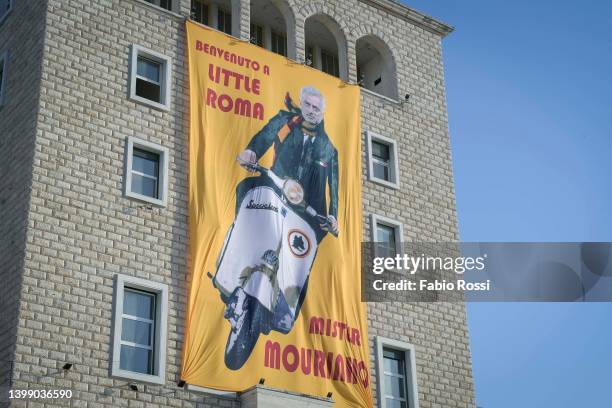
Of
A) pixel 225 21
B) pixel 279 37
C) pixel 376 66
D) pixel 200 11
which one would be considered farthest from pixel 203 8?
pixel 376 66

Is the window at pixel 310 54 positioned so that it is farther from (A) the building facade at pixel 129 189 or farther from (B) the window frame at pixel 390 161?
(B) the window frame at pixel 390 161

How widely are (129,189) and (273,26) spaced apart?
899 cm

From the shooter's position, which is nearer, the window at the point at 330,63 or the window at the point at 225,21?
the window at the point at 225,21

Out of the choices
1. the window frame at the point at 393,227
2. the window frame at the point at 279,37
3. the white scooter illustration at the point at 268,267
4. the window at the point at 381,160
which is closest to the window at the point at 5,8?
the window frame at the point at 279,37

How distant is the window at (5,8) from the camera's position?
2747 cm

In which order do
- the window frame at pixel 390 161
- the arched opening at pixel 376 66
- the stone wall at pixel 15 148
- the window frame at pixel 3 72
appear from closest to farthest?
the stone wall at pixel 15 148 → the window frame at pixel 3 72 → the window frame at pixel 390 161 → the arched opening at pixel 376 66

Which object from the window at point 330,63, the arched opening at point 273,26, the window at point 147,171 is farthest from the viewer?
the window at point 330,63

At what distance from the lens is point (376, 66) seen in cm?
3194

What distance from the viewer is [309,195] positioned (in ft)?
86.4

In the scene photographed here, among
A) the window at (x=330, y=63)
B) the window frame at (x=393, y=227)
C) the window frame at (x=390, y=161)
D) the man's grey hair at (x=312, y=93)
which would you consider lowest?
the window frame at (x=393, y=227)

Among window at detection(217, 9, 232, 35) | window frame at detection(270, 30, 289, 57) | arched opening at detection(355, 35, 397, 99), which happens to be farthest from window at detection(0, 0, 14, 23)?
arched opening at detection(355, 35, 397, 99)

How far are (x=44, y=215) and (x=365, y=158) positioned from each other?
31.5 feet

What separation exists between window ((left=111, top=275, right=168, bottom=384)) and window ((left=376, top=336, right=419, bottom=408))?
585 centimetres

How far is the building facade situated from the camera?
2150 cm
